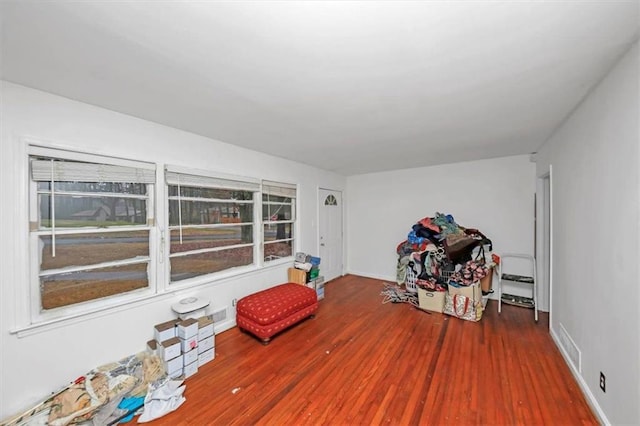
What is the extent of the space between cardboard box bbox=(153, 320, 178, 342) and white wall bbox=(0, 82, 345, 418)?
0.10 m

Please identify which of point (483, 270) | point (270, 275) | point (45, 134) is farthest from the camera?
point (270, 275)

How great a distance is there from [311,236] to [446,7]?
13.2 feet

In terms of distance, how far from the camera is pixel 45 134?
1.88m

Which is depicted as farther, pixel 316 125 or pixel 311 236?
pixel 311 236

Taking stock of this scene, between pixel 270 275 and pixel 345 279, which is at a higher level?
pixel 270 275

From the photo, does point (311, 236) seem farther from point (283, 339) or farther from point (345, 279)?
point (283, 339)

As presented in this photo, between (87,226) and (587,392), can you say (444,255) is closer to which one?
(587,392)

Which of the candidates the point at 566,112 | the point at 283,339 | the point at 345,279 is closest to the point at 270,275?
the point at 283,339

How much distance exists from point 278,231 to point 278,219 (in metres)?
0.21

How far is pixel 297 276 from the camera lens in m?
4.09

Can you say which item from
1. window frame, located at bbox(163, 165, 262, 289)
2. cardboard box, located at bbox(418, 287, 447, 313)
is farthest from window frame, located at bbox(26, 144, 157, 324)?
cardboard box, located at bbox(418, 287, 447, 313)

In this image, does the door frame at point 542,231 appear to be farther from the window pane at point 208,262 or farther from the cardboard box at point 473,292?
the window pane at point 208,262

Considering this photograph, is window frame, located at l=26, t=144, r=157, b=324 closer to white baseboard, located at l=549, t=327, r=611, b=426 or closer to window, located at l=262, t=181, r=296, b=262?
window, located at l=262, t=181, r=296, b=262

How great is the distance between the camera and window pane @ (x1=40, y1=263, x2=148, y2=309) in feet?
6.45
